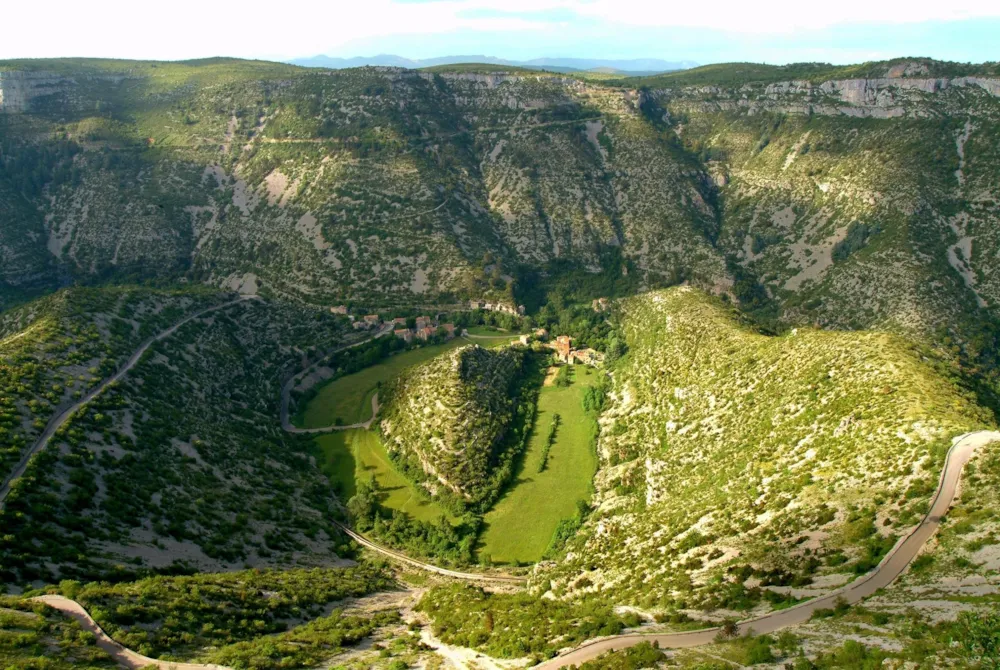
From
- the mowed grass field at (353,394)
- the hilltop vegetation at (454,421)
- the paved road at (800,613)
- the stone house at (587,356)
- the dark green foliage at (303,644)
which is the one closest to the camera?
the paved road at (800,613)

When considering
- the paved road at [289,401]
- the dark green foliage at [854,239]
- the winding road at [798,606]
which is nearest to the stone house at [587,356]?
the paved road at [289,401]

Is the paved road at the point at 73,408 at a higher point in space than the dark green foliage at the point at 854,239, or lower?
lower

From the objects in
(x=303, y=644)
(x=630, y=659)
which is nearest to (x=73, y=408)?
(x=303, y=644)

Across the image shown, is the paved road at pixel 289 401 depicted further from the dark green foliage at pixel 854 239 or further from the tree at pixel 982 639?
the dark green foliage at pixel 854 239

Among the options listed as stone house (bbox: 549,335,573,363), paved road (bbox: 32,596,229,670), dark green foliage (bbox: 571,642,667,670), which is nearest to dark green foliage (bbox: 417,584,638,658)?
dark green foliage (bbox: 571,642,667,670)

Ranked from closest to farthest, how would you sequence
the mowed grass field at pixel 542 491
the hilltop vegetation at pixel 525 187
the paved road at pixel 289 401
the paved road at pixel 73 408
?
1. the paved road at pixel 73 408
2. the mowed grass field at pixel 542 491
3. the paved road at pixel 289 401
4. the hilltop vegetation at pixel 525 187

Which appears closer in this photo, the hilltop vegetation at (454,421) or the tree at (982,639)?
the tree at (982,639)
